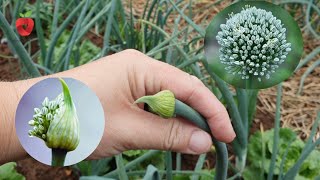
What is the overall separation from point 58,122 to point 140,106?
24 cm

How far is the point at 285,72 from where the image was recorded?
0.48m

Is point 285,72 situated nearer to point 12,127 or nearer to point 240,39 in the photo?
point 240,39

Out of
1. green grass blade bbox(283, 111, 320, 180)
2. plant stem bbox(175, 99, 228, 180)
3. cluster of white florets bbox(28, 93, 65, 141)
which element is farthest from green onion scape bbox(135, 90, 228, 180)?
green grass blade bbox(283, 111, 320, 180)

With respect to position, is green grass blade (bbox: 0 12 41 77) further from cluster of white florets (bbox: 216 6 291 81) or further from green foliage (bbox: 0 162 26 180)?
cluster of white florets (bbox: 216 6 291 81)

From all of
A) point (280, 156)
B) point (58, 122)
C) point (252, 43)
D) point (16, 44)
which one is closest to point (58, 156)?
point (58, 122)

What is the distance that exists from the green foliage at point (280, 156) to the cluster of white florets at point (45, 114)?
3.17ft

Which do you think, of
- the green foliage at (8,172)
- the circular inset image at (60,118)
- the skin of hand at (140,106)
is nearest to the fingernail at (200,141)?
the skin of hand at (140,106)

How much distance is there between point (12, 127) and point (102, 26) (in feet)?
5.23

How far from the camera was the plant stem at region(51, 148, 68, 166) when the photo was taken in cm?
39

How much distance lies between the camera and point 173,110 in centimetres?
48

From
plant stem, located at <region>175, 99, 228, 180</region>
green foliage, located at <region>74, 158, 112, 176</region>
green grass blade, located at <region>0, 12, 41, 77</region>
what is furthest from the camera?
green foliage, located at <region>74, 158, 112, 176</region>

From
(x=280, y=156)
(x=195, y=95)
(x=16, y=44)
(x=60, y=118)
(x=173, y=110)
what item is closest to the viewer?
(x=60, y=118)

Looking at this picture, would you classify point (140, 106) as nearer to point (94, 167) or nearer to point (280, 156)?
point (94, 167)

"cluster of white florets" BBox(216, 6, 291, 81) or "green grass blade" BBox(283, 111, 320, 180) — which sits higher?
"cluster of white florets" BBox(216, 6, 291, 81)
